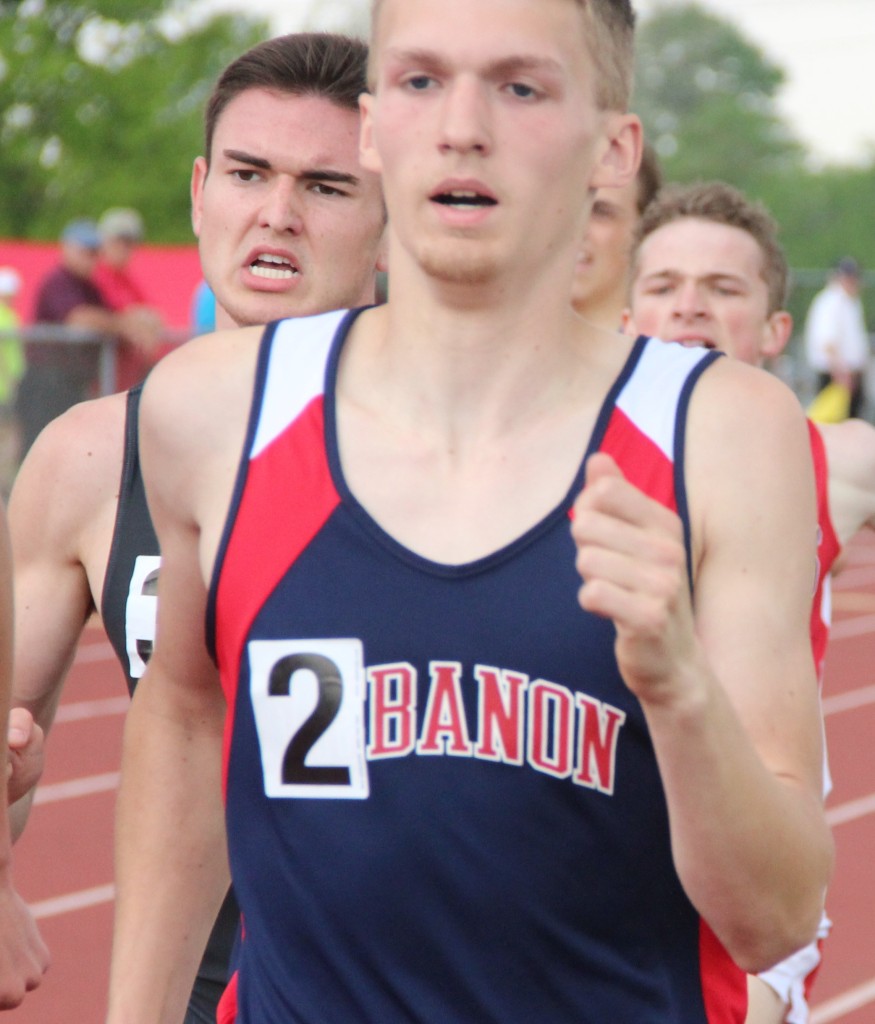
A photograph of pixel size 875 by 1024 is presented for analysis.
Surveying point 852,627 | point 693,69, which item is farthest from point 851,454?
point 693,69

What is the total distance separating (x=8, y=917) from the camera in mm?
2430

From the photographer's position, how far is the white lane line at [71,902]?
6.26m

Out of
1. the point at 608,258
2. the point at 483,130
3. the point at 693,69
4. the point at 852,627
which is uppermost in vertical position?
the point at 693,69

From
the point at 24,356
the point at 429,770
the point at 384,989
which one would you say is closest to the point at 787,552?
the point at 429,770

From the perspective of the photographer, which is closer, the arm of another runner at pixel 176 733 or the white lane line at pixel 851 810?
the arm of another runner at pixel 176 733

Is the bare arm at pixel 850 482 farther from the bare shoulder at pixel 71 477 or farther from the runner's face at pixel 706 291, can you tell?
the bare shoulder at pixel 71 477

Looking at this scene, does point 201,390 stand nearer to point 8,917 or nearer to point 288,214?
point 8,917

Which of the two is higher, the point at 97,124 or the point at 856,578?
the point at 97,124

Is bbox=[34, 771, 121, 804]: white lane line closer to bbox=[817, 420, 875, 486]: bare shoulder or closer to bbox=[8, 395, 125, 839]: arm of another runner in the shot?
bbox=[817, 420, 875, 486]: bare shoulder

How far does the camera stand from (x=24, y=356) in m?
11.8

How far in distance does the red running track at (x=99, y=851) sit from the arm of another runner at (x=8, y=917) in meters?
3.07

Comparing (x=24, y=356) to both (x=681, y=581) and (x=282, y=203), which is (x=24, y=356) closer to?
(x=282, y=203)

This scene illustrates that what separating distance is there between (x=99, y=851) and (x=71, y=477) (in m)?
4.32

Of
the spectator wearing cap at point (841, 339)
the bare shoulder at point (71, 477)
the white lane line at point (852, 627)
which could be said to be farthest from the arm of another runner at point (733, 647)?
the spectator wearing cap at point (841, 339)
